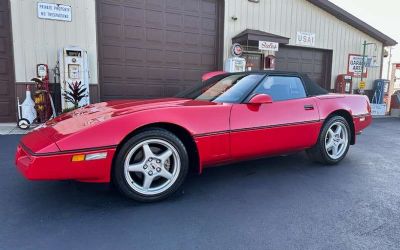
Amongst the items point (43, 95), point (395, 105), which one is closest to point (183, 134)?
point (43, 95)

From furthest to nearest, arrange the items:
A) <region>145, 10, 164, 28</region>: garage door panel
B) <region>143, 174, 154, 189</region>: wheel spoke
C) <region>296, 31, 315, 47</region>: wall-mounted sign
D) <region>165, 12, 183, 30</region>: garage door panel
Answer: <region>296, 31, 315, 47</region>: wall-mounted sign → <region>165, 12, 183, 30</region>: garage door panel → <region>145, 10, 164, 28</region>: garage door panel → <region>143, 174, 154, 189</region>: wheel spoke

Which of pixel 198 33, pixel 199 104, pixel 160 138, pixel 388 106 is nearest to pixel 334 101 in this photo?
→ pixel 199 104

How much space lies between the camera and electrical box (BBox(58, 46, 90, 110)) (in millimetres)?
6555

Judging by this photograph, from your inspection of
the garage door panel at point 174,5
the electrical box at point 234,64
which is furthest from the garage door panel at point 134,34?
the electrical box at point 234,64

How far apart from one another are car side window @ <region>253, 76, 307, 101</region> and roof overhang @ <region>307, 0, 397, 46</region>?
8.18 m

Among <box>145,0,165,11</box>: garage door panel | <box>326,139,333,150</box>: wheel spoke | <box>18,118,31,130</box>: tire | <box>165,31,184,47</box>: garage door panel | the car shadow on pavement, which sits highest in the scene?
<box>145,0,165,11</box>: garage door panel

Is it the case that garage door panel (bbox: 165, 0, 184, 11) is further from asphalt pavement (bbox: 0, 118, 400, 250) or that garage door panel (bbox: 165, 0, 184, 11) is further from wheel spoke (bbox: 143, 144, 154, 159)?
wheel spoke (bbox: 143, 144, 154, 159)

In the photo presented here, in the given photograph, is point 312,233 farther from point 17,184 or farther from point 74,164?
point 17,184

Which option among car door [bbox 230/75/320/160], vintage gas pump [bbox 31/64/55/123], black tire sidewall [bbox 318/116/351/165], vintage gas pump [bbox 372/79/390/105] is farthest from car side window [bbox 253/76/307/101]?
vintage gas pump [bbox 372/79/390/105]

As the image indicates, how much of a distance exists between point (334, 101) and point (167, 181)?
2440mm

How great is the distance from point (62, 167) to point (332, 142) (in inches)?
124

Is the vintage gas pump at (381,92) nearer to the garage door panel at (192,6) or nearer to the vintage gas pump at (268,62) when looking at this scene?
the vintage gas pump at (268,62)

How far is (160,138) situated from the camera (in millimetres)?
2490

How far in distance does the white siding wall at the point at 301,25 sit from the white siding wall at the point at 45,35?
3947mm
